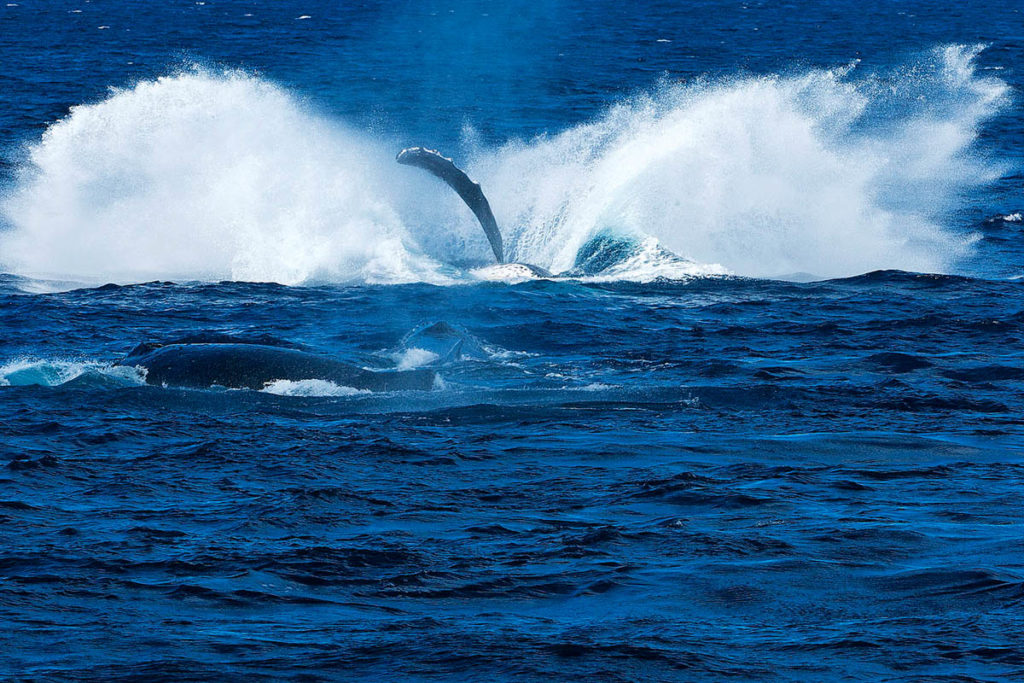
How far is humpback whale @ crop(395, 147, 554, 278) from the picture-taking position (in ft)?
77.6

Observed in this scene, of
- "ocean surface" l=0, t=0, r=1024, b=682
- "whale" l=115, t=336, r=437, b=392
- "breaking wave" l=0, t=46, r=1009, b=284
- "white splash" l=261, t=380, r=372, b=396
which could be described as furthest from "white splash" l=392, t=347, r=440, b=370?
"breaking wave" l=0, t=46, r=1009, b=284

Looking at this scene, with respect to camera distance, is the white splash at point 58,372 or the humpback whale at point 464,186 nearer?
the white splash at point 58,372

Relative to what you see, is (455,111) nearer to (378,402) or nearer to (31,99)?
(31,99)

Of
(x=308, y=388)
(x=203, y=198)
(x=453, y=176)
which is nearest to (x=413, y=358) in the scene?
(x=308, y=388)

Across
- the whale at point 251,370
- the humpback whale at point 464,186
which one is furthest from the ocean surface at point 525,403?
the humpback whale at point 464,186

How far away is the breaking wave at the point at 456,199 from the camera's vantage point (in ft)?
91.8

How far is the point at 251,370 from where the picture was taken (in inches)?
658

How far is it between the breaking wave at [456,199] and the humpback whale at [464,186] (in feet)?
3.51

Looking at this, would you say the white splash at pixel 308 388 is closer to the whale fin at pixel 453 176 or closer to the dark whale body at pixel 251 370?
the dark whale body at pixel 251 370

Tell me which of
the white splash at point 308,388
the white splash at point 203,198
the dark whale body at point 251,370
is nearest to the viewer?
the white splash at point 308,388

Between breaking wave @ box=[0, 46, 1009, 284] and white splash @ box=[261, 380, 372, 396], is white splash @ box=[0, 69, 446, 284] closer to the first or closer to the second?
breaking wave @ box=[0, 46, 1009, 284]

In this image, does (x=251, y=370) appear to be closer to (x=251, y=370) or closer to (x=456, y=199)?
(x=251, y=370)

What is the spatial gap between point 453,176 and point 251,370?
8410mm

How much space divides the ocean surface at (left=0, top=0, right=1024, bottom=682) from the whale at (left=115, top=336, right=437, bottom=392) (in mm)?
277
